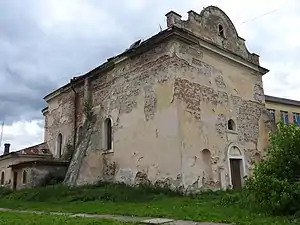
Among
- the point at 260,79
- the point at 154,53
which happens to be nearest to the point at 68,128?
the point at 154,53

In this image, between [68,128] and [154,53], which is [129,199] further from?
[68,128]

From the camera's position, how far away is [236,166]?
19812 millimetres

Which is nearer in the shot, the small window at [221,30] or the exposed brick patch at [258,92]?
the small window at [221,30]

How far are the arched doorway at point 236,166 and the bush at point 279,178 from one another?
8253 mm

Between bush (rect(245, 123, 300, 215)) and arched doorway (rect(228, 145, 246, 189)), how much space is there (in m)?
8.25

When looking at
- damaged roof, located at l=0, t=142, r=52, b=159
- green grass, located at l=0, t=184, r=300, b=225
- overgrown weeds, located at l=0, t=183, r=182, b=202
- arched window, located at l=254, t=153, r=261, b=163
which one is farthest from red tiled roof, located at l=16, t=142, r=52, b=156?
arched window, located at l=254, t=153, r=261, b=163

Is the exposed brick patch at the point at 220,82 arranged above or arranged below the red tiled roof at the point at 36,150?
above

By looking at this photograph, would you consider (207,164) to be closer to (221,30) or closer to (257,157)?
(257,157)

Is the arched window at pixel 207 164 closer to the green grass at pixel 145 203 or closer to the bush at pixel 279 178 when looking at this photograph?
the green grass at pixel 145 203

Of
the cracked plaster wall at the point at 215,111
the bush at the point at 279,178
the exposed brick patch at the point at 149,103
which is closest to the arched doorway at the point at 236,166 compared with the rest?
the cracked plaster wall at the point at 215,111

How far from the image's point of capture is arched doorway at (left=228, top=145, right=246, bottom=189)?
1916 centimetres

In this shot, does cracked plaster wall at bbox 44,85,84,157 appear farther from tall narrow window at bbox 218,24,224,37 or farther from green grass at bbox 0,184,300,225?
tall narrow window at bbox 218,24,224,37

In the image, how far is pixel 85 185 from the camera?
65.9ft

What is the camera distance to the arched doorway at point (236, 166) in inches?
754
